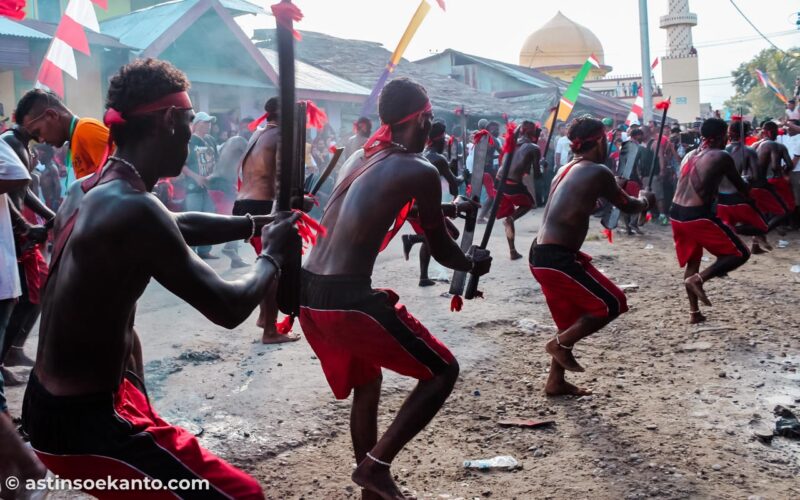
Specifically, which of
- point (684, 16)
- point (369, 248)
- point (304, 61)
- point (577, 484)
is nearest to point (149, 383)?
point (369, 248)

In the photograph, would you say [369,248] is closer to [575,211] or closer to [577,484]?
[577,484]

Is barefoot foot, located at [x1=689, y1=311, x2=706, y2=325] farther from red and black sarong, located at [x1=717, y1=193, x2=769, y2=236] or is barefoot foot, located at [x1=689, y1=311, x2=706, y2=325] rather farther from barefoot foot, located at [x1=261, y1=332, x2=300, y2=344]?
barefoot foot, located at [x1=261, y1=332, x2=300, y2=344]

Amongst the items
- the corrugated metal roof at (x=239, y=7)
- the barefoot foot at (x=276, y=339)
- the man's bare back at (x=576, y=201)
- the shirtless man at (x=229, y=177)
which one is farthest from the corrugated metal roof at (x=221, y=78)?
the man's bare back at (x=576, y=201)

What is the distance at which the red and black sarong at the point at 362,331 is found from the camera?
10.8 feet

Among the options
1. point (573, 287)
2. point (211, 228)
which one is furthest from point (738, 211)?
point (211, 228)

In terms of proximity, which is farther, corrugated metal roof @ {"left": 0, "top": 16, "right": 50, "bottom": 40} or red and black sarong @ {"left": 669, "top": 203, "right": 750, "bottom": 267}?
corrugated metal roof @ {"left": 0, "top": 16, "right": 50, "bottom": 40}

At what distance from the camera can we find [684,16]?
132 feet

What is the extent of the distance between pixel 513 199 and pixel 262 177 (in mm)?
5058

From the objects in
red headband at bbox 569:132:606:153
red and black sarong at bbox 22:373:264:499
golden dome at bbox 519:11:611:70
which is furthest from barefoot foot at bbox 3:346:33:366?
golden dome at bbox 519:11:611:70

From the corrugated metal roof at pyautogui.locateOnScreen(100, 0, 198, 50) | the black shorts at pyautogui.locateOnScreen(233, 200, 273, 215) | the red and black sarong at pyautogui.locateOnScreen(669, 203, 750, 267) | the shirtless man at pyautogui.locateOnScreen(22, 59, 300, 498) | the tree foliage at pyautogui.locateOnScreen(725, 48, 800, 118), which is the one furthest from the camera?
the tree foliage at pyautogui.locateOnScreen(725, 48, 800, 118)

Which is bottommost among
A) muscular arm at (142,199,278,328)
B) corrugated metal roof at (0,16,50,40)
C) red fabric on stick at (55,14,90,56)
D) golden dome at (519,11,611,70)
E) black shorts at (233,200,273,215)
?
black shorts at (233,200,273,215)

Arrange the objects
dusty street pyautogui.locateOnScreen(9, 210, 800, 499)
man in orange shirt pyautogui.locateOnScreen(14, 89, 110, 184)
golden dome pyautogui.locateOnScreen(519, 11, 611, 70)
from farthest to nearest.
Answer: golden dome pyautogui.locateOnScreen(519, 11, 611, 70)
man in orange shirt pyautogui.locateOnScreen(14, 89, 110, 184)
dusty street pyautogui.locateOnScreen(9, 210, 800, 499)

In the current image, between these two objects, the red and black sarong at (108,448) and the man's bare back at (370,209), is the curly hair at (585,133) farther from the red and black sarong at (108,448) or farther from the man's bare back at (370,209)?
the red and black sarong at (108,448)

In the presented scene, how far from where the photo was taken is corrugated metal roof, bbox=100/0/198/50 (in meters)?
13.4
